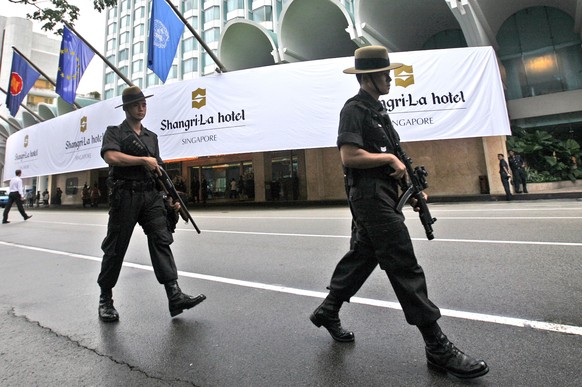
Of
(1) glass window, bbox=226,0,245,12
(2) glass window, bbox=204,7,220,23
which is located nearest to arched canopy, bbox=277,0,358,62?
(1) glass window, bbox=226,0,245,12

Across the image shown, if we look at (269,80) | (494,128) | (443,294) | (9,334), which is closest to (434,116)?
(494,128)

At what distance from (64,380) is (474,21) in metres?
17.2

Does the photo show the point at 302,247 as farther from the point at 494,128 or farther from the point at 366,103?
the point at 494,128

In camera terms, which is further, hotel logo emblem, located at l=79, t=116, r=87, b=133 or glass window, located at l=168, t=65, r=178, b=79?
glass window, located at l=168, t=65, r=178, b=79

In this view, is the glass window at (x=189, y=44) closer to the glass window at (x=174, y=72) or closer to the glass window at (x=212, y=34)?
the glass window at (x=212, y=34)

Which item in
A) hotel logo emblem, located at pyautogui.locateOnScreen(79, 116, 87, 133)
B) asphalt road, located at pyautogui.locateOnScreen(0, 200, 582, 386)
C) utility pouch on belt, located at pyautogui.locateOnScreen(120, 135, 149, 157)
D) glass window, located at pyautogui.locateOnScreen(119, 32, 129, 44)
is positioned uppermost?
glass window, located at pyautogui.locateOnScreen(119, 32, 129, 44)

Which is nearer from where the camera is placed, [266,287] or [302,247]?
[266,287]

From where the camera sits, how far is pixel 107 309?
3016mm

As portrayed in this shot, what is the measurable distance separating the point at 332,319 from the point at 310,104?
12.5 m

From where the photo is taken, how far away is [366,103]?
7.47 feet

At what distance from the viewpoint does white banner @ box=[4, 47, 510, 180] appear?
1276 centimetres

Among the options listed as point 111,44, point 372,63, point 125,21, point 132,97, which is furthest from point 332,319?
point 111,44

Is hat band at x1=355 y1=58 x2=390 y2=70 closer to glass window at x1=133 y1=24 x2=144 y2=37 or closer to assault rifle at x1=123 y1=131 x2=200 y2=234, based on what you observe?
assault rifle at x1=123 y1=131 x2=200 y2=234

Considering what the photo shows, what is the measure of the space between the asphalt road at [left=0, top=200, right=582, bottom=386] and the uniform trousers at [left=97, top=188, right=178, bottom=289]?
0.43m
